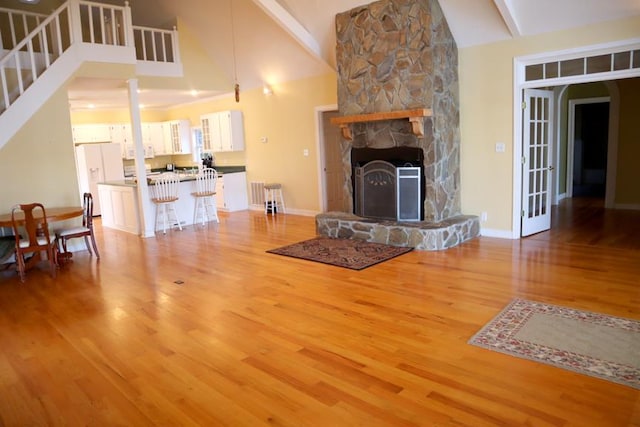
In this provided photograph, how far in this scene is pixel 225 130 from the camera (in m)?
10.1

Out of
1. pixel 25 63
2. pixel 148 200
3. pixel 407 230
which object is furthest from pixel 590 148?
pixel 25 63

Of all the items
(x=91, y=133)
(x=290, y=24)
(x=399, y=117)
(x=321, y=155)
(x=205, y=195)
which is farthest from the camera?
(x=91, y=133)

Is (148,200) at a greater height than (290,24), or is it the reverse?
(290,24)

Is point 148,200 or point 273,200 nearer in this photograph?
point 148,200

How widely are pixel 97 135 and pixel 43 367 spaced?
937 cm

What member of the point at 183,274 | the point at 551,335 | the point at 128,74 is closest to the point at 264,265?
the point at 183,274

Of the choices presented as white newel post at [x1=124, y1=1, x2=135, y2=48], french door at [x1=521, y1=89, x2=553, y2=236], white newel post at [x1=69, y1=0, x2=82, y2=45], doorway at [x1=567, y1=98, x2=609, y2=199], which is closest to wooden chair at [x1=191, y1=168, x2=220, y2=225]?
white newel post at [x1=124, y1=1, x2=135, y2=48]

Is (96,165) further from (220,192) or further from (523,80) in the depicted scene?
(523,80)

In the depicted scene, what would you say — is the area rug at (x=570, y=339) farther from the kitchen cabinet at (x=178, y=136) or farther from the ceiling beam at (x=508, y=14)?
the kitchen cabinet at (x=178, y=136)

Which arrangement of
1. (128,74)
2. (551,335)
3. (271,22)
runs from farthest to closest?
(271,22) < (128,74) < (551,335)

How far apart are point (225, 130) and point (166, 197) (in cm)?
276

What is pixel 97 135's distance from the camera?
11227 mm

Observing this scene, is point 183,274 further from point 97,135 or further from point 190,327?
point 97,135

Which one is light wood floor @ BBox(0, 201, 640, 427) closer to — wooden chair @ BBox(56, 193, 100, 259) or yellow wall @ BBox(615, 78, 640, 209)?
wooden chair @ BBox(56, 193, 100, 259)
